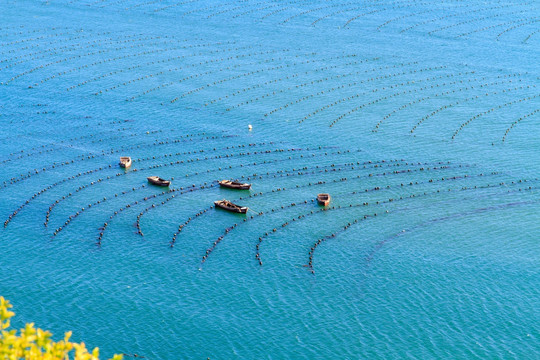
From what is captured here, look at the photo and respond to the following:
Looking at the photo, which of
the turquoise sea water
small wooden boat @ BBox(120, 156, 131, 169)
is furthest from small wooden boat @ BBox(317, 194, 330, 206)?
small wooden boat @ BBox(120, 156, 131, 169)

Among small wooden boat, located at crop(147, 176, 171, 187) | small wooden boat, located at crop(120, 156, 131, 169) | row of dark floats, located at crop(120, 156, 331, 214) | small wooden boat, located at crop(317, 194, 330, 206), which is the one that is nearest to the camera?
row of dark floats, located at crop(120, 156, 331, 214)

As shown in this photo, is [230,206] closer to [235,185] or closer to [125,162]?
[235,185]

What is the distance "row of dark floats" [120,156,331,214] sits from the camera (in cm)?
7094

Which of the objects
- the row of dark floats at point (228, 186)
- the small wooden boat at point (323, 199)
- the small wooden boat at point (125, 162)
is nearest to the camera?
the row of dark floats at point (228, 186)

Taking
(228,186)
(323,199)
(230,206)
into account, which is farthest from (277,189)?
(230,206)

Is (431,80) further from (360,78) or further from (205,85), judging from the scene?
(205,85)

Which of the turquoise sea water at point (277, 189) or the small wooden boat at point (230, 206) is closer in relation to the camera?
the turquoise sea water at point (277, 189)

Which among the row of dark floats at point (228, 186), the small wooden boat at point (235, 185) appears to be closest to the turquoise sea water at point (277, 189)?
the row of dark floats at point (228, 186)

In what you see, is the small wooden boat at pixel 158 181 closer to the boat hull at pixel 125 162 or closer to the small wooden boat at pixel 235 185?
the boat hull at pixel 125 162

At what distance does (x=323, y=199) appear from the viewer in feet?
236

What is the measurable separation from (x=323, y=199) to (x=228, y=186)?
1068 centimetres

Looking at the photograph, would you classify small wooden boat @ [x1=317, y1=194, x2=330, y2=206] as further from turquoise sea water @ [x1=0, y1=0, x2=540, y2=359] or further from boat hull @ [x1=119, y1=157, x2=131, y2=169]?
boat hull @ [x1=119, y1=157, x2=131, y2=169]

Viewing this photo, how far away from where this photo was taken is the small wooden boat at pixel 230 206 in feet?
232

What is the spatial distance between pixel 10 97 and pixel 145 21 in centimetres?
4727
